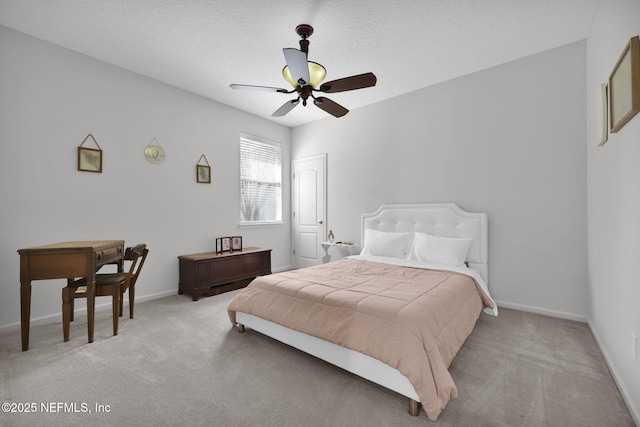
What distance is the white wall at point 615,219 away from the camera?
162 cm

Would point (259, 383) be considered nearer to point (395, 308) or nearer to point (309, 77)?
point (395, 308)

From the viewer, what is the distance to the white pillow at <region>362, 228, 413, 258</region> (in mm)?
3753

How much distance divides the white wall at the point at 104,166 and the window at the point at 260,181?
0.21 m

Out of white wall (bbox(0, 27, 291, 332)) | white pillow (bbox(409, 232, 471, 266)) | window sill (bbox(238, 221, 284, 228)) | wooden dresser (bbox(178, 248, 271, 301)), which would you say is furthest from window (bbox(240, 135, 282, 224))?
white pillow (bbox(409, 232, 471, 266))

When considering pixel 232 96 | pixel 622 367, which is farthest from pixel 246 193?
pixel 622 367

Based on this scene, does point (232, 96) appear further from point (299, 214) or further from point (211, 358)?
point (211, 358)

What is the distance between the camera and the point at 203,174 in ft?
14.3

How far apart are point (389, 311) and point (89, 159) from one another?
3.55 metres

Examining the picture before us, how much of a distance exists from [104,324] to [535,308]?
15.0 feet

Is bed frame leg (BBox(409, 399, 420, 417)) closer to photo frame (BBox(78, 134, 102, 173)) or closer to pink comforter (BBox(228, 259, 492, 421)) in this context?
pink comforter (BBox(228, 259, 492, 421))

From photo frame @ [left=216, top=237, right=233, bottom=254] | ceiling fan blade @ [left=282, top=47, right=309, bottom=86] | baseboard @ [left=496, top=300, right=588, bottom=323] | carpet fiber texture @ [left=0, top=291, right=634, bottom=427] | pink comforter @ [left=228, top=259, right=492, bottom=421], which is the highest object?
ceiling fan blade @ [left=282, top=47, right=309, bottom=86]

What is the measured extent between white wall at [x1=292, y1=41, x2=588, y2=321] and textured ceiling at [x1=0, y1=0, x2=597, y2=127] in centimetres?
32

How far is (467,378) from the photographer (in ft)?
6.37

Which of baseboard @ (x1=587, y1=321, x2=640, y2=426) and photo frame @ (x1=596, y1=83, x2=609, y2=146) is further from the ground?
photo frame @ (x1=596, y1=83, x2=609, y2=146)
